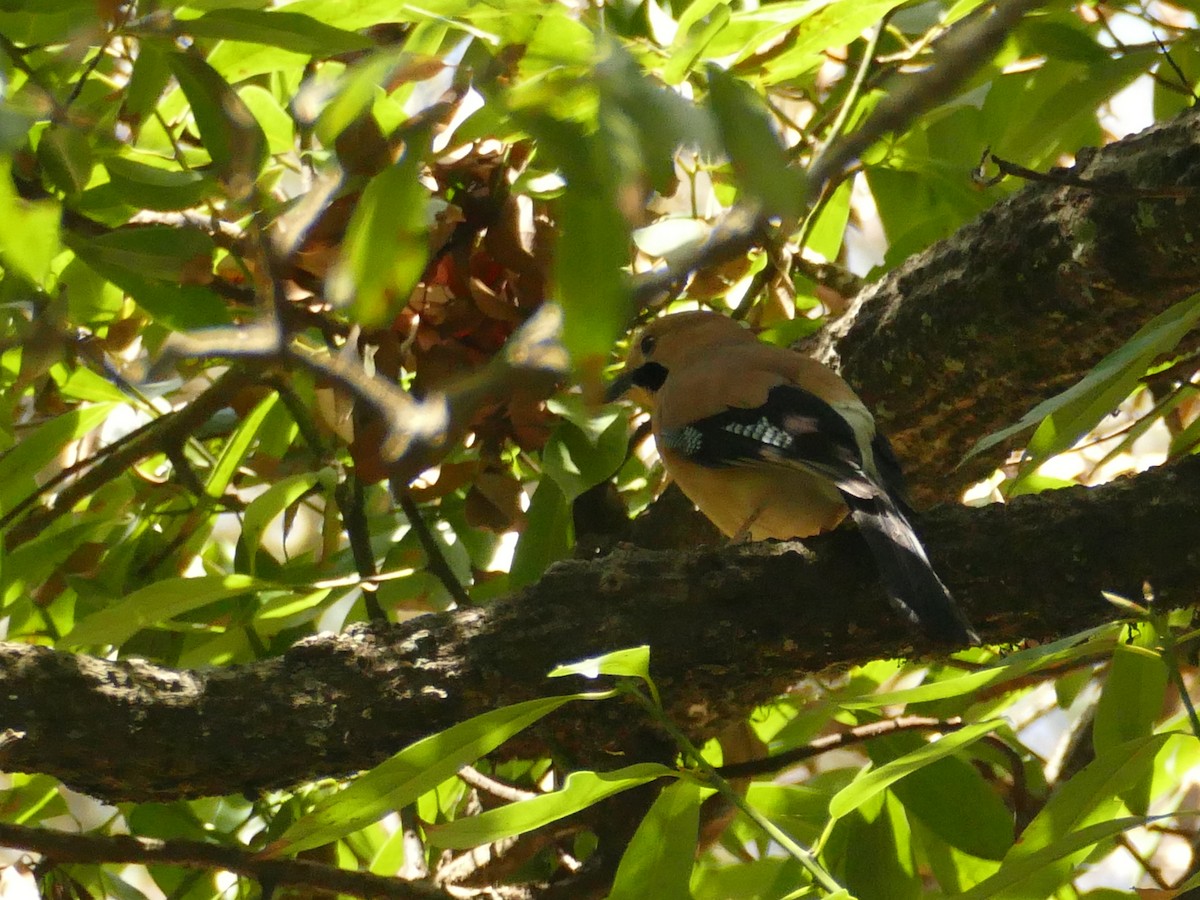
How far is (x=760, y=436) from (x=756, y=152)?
186 centimetres

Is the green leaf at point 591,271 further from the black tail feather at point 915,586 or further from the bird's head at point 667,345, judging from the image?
the bird's head at point 667,345

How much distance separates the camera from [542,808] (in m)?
1.15

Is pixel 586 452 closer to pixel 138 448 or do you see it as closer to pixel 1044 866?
pixel 138 448

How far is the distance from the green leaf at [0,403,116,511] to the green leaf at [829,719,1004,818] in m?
1.44

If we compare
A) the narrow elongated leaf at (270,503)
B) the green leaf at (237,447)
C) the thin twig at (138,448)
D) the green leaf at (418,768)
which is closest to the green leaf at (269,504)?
the narrow elongated leaf at (270,503)

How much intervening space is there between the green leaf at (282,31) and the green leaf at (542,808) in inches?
28.9

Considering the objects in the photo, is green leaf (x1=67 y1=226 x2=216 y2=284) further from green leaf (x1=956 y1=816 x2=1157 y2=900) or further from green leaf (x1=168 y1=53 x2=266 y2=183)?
green leaf (x1=956 y1=816 x2=1157 y2=900)

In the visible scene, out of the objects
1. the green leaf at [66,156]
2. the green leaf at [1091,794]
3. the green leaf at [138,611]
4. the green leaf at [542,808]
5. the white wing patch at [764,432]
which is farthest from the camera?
the white wing patch at [764,432]

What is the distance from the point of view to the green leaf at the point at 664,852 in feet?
4.00

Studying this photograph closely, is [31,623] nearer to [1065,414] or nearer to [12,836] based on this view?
[12,836]

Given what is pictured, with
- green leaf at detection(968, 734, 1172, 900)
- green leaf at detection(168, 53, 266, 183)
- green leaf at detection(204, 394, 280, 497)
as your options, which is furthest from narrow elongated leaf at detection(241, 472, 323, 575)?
green leaf at detection(968, 734, 1172, 900)

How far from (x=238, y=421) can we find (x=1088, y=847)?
171cm

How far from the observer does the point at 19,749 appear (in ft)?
4.79

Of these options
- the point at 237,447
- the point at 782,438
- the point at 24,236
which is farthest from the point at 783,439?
the point at 24,236
